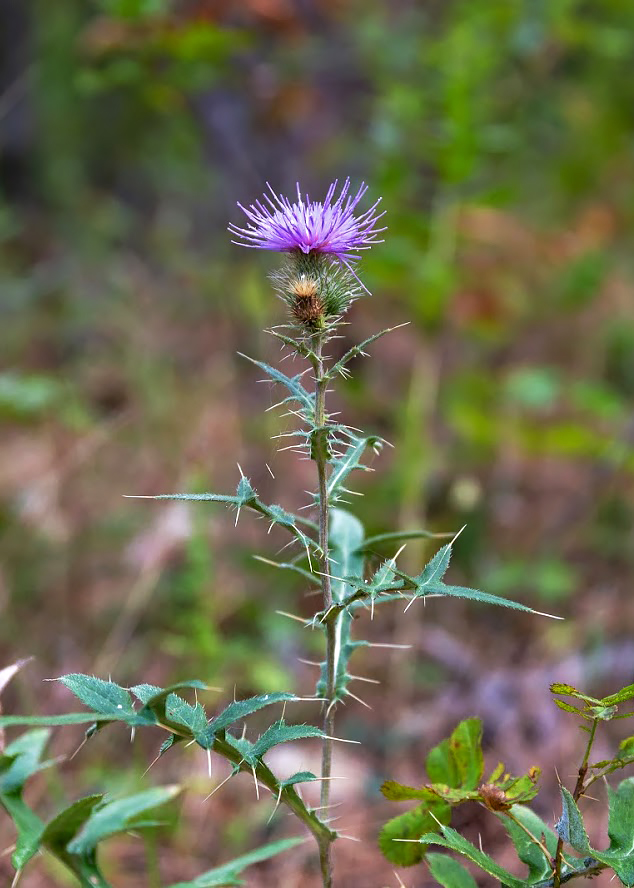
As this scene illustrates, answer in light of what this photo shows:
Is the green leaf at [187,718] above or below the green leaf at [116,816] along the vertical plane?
above

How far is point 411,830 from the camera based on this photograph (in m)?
1.30

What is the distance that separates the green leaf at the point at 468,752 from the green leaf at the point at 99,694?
0.54 meters

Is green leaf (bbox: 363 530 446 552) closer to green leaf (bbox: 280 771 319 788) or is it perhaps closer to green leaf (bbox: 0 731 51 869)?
green leaf (bbox: 280 771 319 788)

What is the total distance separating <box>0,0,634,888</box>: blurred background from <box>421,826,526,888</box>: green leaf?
28.4 inches

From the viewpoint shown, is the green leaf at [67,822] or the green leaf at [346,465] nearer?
the green leaf at [67,822]

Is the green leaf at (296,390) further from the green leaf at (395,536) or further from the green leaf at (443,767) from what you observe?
the green leaf at (443,767)

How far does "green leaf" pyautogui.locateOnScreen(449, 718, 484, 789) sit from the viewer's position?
1.31 meters

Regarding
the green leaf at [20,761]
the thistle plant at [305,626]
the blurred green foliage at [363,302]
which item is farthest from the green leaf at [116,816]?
the blurred green foliage at [363,302]

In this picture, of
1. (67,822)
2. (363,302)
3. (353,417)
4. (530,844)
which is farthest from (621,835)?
(363,302)

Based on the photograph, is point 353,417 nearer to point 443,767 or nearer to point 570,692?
point 443,767

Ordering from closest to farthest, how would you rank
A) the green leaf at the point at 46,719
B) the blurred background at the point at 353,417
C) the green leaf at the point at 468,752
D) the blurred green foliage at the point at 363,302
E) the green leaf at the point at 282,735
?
the green leaf at the point at 46,719, the green leaf at the point at 282,735, the green leaf at the point at 468,752, the blurred background at the point at 353,417, the blurred green foliage at the point at 363,302

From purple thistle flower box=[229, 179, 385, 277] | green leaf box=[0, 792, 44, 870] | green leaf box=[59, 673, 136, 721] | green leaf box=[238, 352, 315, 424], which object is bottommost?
green leaf box=[0, 792, 44, 870]

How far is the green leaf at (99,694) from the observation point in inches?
44.4

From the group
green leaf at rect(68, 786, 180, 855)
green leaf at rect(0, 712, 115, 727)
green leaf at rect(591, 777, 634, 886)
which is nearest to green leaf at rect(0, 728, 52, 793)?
green leaf at rect(68, 786, 180, 855)
